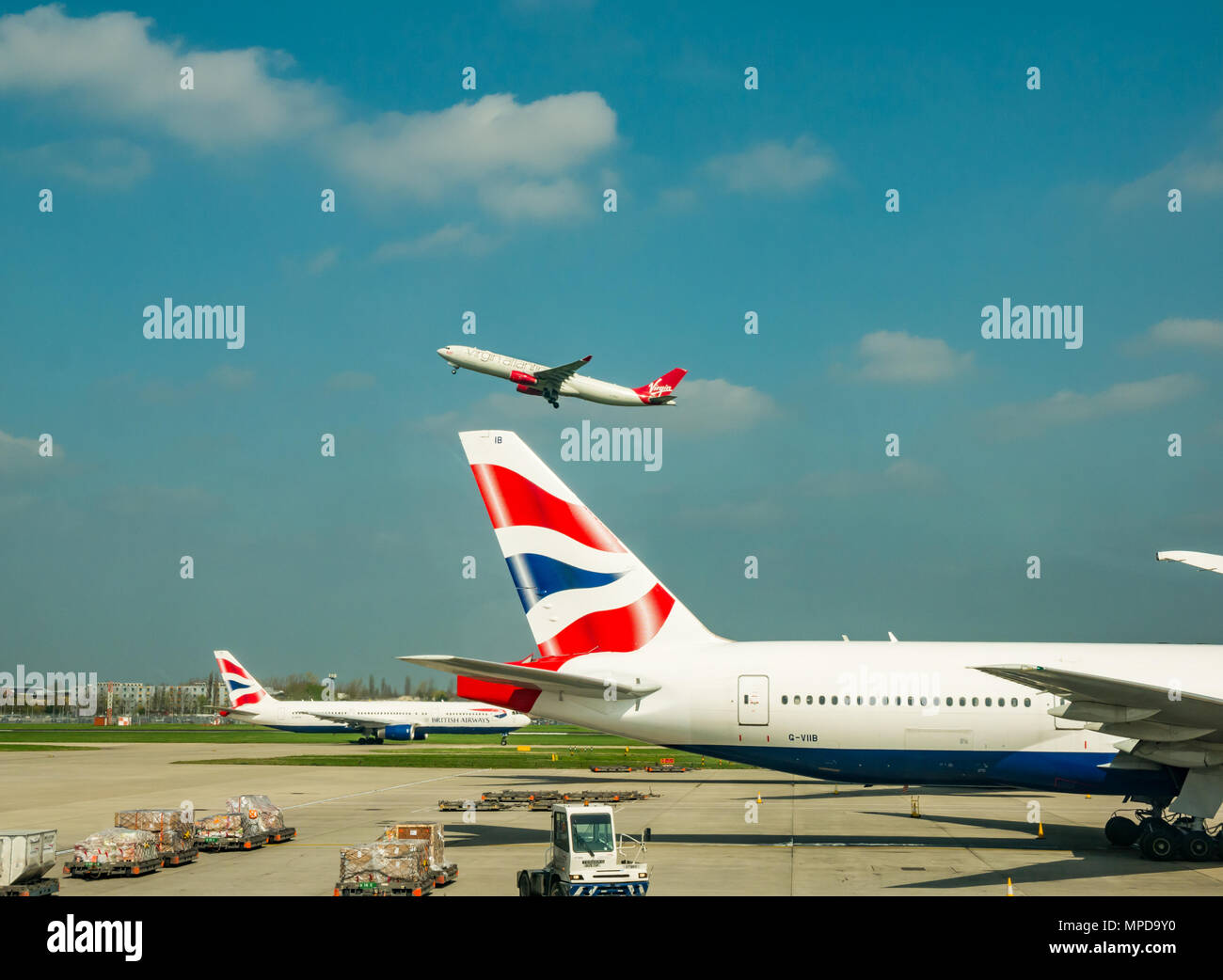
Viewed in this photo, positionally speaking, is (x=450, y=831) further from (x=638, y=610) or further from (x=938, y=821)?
(x=938, y=821)

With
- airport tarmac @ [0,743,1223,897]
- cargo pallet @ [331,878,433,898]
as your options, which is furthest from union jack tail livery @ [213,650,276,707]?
cargo pallet @ [331,878,433,898]

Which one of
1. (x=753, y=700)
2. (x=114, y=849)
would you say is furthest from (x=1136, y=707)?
(x=114, y=849)

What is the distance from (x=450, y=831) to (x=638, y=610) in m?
8.45

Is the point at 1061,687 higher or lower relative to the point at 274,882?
higher

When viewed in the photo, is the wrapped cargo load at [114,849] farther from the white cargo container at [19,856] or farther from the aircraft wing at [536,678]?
the aircraft wing at [536,678]

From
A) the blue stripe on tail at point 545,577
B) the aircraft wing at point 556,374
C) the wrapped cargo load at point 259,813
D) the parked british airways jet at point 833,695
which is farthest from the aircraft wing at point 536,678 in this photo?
the aircraft wing at point 556,374

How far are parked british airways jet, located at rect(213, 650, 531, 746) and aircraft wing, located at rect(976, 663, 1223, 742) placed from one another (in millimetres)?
66954

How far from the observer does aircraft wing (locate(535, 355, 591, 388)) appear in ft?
174

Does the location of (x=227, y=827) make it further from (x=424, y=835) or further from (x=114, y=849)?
(x=424, y=835)

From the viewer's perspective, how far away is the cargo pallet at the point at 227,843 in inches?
995

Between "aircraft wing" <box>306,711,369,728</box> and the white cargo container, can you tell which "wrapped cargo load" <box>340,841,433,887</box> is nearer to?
the white cargo container

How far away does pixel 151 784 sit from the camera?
46.8 m

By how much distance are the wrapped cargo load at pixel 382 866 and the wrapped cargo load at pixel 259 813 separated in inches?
322
